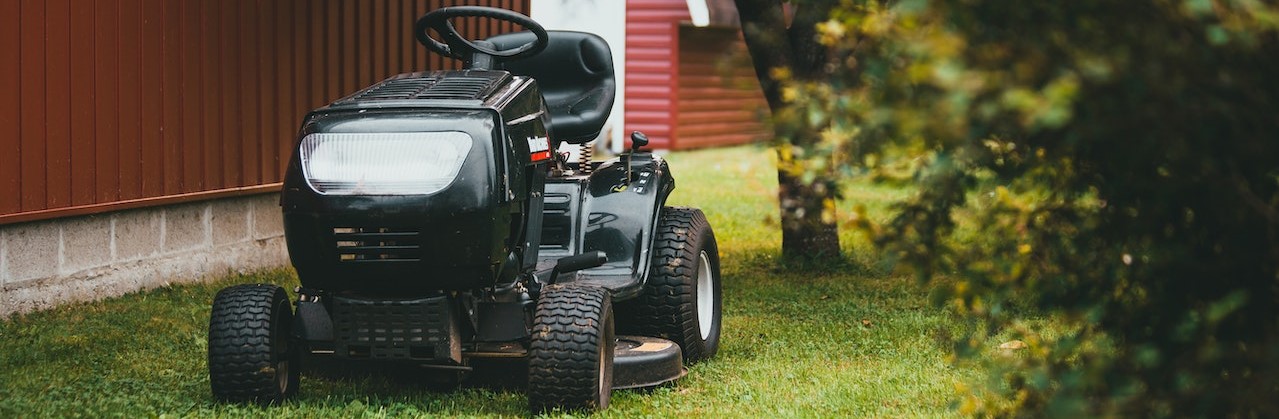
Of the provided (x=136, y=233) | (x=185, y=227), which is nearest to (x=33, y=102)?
(x=136, y=233)

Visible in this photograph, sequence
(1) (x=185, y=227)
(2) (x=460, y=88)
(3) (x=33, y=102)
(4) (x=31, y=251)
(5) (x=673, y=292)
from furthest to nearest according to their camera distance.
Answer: (1) (x=185, y=227) < (4) (x=31, y=251) < (3) (x=33, y=102) < (5) (x=673, y=292) < (2) (x=460, y=88)

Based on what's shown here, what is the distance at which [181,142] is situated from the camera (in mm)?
8414

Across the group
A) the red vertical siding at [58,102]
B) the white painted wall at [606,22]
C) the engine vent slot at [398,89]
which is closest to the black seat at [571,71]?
the engine vent slot at [398,89]

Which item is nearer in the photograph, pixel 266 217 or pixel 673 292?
pixel 673 292

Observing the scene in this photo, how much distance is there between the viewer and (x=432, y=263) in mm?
4859

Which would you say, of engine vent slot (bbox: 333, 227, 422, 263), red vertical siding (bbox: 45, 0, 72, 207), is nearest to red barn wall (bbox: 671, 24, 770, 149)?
red vertical siding (bbox: 45, 0, 72, 207)

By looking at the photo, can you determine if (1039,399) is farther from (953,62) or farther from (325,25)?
(325,25)

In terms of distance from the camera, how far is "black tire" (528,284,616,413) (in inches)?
194

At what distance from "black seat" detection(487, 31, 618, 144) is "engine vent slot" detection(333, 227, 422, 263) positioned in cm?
173

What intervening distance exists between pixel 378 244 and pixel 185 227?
13.3ft

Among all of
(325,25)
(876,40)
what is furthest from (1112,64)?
(325,25)

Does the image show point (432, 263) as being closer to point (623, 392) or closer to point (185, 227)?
point (623, 392)

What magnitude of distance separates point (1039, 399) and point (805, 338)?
3.69m

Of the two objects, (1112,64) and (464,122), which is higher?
(1112,64)
